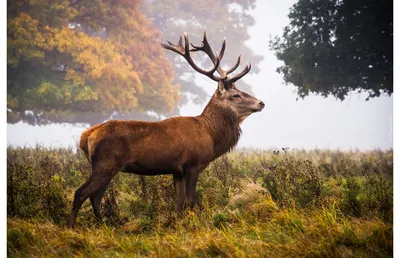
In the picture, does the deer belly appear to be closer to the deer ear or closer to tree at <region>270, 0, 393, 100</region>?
the deer ear

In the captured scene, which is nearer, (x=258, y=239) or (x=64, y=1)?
(x=258, y=239)

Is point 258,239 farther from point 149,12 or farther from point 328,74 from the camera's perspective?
point 149,12

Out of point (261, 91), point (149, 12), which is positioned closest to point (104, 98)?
point (149, 12)

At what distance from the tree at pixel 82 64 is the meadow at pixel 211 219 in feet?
23.7

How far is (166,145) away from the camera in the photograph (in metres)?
5.54

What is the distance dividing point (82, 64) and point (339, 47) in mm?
9783

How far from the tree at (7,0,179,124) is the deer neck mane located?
7202 mm

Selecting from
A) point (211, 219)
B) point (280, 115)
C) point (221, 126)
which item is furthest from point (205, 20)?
point (211, 219)

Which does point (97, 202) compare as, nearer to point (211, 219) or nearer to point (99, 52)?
point (211, 219)

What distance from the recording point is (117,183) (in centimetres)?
732

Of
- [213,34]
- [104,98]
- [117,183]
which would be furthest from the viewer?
[213,34]

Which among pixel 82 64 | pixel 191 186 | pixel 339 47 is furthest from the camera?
pixel 82 64

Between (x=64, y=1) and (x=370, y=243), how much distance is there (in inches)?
533

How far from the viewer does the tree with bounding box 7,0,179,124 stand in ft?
46.5
